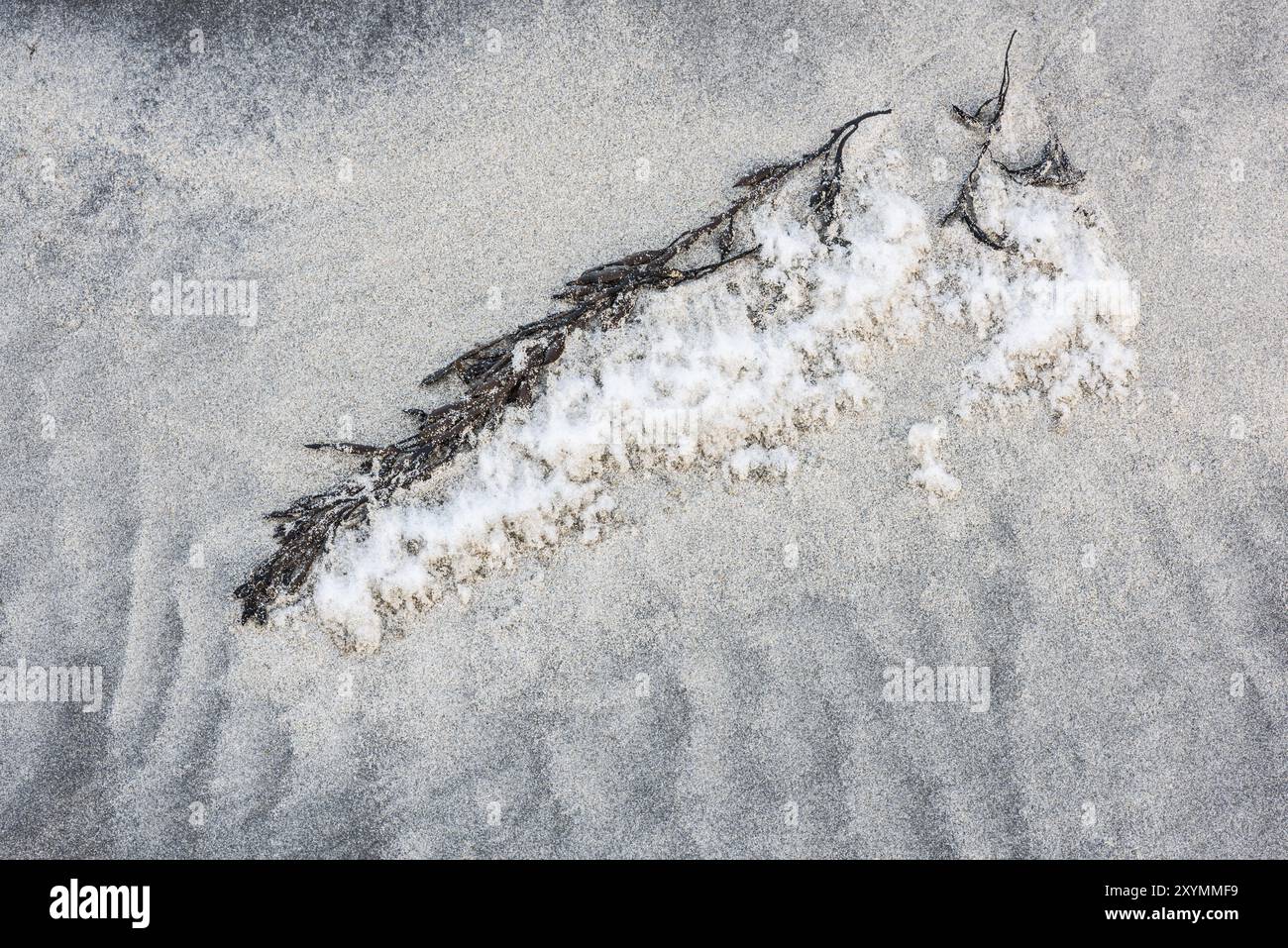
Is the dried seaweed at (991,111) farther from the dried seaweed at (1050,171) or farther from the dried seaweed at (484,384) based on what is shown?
the dried seaweed at (484,384)

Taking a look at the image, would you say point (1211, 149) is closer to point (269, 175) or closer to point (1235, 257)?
point (1235, 257)

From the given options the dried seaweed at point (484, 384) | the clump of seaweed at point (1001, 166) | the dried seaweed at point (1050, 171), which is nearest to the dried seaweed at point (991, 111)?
the clump of seaweed at point (1001, 166)

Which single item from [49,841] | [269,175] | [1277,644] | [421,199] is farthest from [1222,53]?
[49,841]

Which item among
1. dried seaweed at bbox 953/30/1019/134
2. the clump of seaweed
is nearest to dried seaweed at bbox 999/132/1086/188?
the clump of seaweed

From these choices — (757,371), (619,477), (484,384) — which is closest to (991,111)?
(757,371)

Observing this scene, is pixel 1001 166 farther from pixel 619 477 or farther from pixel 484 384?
pixel 484 384
